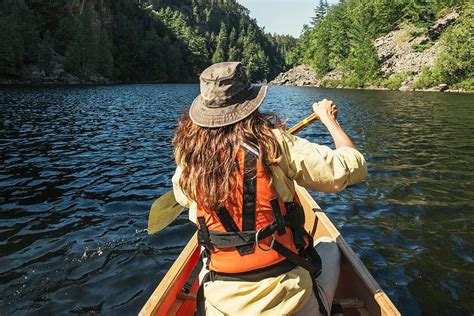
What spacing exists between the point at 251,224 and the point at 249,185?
28 centimetres

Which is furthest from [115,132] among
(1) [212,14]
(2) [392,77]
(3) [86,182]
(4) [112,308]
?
(1) [212,14]

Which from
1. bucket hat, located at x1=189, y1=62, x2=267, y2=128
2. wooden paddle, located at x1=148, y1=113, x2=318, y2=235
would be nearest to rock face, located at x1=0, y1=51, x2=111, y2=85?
wooden paddle, located at x1=148, y1=113, x2=318, y2=235

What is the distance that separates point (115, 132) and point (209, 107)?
16.9 metres

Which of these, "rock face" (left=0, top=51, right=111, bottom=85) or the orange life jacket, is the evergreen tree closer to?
"rock face" (left=0, top=51, right=111, bottom=85)

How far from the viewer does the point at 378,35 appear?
76125 millimetres

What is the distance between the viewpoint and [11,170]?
11.4m

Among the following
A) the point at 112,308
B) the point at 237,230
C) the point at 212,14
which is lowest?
the point at 112,308

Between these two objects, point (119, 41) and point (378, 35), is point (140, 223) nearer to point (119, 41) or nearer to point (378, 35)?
point (378, 35)

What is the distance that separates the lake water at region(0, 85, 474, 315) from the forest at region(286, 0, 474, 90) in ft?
121

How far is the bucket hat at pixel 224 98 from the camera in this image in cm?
266

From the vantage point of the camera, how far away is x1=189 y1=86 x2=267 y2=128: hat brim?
2643mm

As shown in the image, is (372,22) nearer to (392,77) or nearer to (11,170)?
(392,77)

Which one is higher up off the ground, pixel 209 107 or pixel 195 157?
pixel 209 107

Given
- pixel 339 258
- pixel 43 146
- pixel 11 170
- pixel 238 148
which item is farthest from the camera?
pixel 43 146
